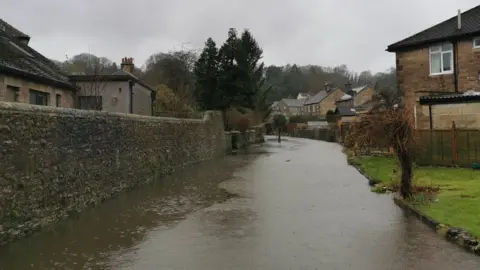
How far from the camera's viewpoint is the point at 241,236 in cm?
854

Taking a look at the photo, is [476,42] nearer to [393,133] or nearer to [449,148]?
[449,148]

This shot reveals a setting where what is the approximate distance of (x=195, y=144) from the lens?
24844 millimetres

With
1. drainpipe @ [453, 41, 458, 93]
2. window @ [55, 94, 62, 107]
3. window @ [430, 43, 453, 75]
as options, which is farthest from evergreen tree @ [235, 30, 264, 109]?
window @ [55, 94, 62, 107]

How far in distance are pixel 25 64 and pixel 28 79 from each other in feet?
3.32

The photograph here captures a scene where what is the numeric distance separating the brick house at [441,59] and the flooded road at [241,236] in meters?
13.2

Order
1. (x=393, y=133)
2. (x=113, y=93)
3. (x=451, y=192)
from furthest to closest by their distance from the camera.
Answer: (x=113, y=93) → (x=451, y=192) → (x=393, y=133)

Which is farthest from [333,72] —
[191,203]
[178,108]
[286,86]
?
[191,203]

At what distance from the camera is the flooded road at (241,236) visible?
688 centimetres

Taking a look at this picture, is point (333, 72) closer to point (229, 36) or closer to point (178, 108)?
point (229, 36)

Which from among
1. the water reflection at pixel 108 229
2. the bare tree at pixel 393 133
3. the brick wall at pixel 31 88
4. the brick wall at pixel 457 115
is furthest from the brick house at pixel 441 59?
the brick wall at pixel 31 88

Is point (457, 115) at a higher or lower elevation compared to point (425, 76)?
lower

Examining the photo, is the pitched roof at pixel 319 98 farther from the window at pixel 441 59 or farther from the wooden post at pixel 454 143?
the wooden post at pixel 454 143

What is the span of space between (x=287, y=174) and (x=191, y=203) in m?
8.05

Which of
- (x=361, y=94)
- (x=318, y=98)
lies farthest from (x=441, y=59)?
(x=318, y=98)
